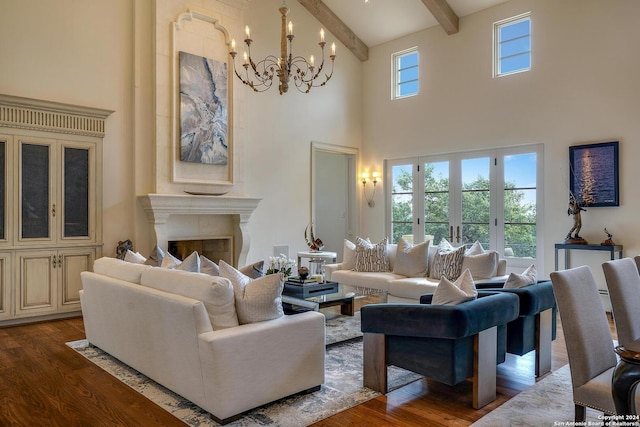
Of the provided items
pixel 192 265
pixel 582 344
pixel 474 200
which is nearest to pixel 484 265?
pixel 474 200

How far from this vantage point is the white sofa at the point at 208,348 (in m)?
2.71

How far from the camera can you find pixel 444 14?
7.12m

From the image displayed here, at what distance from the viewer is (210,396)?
2730mm

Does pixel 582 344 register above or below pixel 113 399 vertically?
above

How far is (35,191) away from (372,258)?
4258 mm

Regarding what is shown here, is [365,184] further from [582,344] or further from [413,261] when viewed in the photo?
[582,344]

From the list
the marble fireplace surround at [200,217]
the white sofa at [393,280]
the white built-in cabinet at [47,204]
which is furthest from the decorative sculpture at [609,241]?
the white built-in cabinet at [47,204]

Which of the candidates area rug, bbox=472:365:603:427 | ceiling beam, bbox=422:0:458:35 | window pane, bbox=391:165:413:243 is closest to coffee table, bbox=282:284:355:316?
area rug, bbox=472:365:603:427

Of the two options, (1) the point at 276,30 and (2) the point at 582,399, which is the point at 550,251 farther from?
(1) the point at 276,30

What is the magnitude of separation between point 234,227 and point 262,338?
4.32 m

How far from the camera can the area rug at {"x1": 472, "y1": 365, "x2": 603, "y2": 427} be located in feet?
9.00

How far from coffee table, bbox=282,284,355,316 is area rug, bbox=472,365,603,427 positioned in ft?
5.74

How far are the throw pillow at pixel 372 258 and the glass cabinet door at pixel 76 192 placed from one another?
11.7 feet

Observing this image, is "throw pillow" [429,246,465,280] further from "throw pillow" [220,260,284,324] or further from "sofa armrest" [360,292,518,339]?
"throw pillow" [220,260,284,324]
